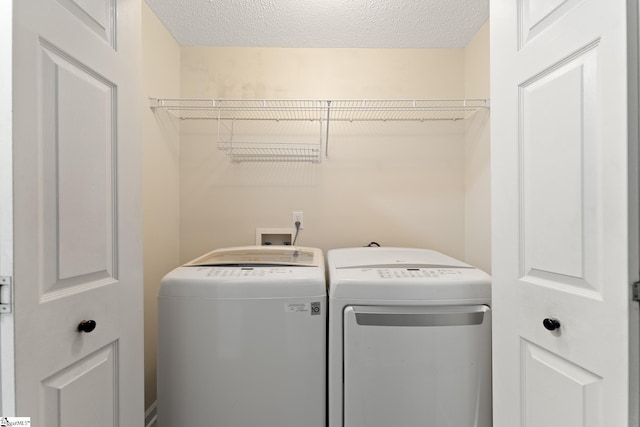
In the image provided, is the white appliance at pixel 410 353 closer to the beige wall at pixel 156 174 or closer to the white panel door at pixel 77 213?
the white panel door at pixel 77 213

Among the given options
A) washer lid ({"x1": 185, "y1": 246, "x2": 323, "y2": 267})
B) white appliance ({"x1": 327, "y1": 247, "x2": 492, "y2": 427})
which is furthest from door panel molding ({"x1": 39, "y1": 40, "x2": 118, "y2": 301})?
white appliance ({"x1": 327, "y1": 247, "x2": 492, "y2": 427})

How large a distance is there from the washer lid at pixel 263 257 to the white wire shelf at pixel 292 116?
1.90 feet

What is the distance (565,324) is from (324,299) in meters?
0.74

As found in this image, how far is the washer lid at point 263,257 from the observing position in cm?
135

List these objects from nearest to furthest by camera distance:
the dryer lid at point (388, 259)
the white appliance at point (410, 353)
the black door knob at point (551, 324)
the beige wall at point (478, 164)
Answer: the black door knob at point (551, 324)
the white appliance at point (410, 353)
the dryer lid at point (388, 259)
the beige wall at point (478, 164)

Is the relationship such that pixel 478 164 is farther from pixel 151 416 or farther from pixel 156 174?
pixel 151 416

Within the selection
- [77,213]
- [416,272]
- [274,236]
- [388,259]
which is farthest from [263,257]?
[77,213]

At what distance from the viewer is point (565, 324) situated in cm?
71

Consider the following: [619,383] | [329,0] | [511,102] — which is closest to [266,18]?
[329,0]

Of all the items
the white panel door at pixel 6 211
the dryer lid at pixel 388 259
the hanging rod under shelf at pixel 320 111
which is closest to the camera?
the white panel door at pixel 6 211

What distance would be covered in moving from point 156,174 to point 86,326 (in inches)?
39.8

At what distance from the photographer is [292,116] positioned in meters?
1.83

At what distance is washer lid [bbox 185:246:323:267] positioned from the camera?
135 cm

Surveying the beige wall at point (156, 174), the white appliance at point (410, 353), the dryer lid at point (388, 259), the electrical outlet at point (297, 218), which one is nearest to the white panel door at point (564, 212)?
the white appliance at point (410, 353)
